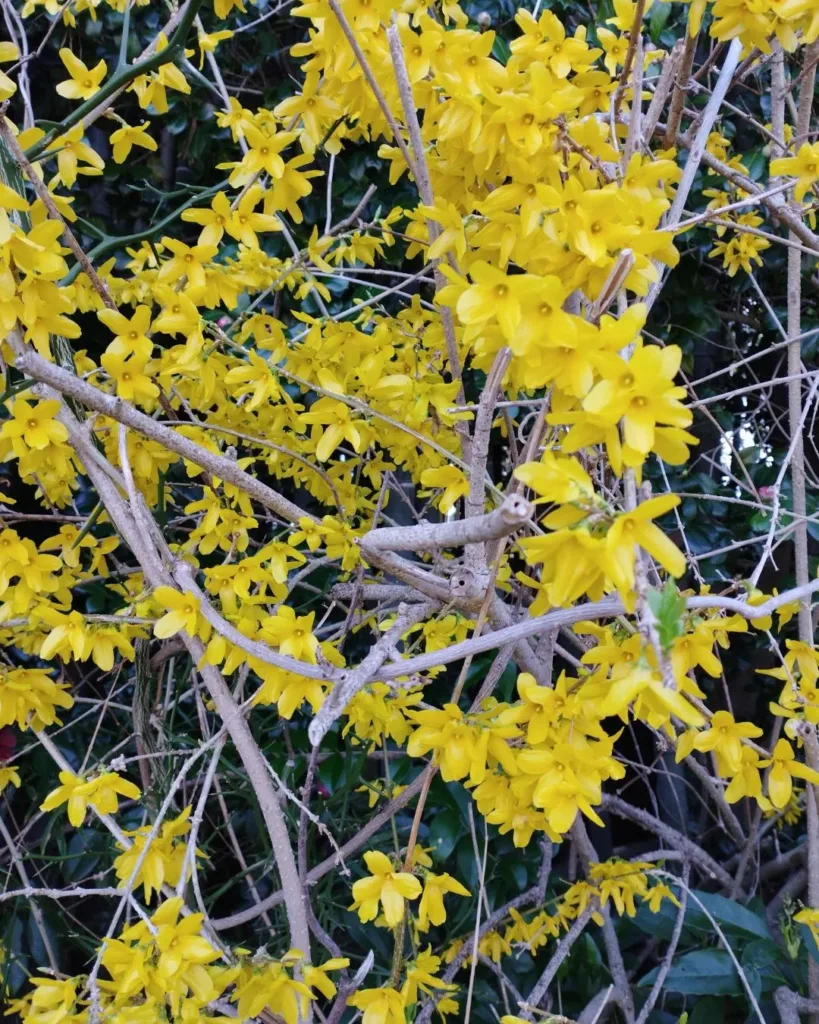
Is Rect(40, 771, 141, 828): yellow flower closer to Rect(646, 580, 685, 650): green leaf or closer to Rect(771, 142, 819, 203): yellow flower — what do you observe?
Rect(646, 580, 685, 650): green leaf

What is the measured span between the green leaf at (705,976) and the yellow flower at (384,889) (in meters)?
0.95

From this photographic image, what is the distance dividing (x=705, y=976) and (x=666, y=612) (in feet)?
4.40

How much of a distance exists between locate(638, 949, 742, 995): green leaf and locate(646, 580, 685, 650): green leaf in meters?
1.30

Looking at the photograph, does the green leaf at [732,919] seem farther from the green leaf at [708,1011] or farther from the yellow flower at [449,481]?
the yellow flower at [449,481]

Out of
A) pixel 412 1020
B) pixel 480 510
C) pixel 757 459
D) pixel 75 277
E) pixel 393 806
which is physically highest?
pixel 75 277

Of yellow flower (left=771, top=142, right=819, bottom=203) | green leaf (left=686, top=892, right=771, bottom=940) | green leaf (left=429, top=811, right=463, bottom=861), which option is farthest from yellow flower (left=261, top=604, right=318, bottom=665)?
green leaf (left=686, top=892, right=771, bottom=940)

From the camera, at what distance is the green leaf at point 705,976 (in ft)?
5.08

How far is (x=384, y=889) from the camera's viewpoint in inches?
34.9

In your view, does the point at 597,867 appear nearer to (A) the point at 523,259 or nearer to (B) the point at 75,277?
(A) the point at 523,259

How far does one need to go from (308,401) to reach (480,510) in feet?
4.02

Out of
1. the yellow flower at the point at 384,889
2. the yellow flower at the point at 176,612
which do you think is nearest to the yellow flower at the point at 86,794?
the yellow flower at the point at 176,612

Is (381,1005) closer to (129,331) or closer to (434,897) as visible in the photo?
(434,897)

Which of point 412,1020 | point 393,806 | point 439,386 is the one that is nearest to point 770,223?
point 439,386

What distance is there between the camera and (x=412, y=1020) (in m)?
1.12
